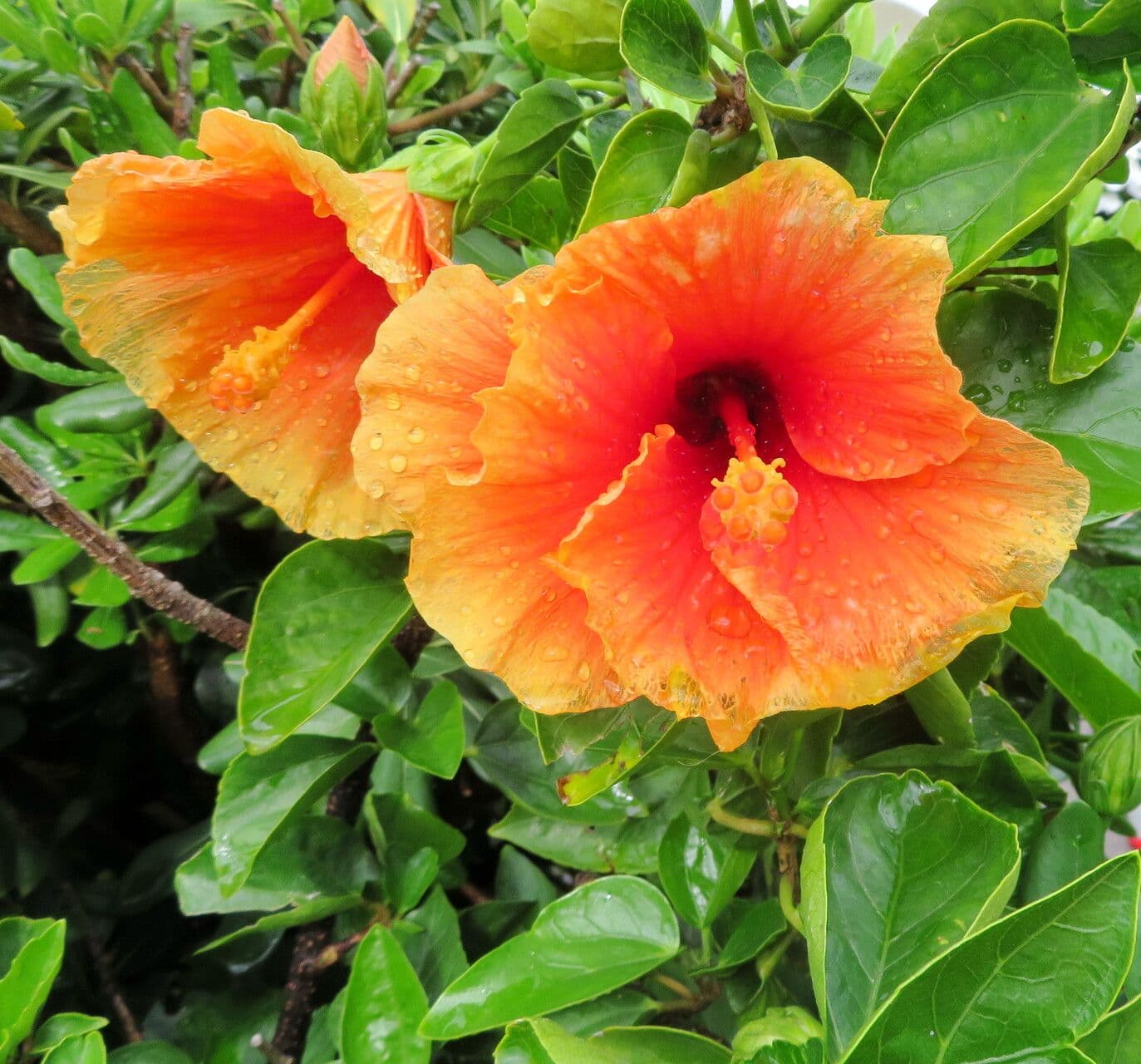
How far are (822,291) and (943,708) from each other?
0.98 feet

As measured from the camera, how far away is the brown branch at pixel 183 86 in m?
0.96

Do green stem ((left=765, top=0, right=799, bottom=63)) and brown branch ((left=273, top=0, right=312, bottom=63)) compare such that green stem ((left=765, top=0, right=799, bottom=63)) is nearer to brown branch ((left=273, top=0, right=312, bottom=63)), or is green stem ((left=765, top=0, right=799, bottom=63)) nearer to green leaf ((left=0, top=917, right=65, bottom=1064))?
brown branch ((left=273, top=0, right=312, bottom=63))

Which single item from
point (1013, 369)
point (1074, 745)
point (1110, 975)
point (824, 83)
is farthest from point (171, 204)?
point (1074, 745)

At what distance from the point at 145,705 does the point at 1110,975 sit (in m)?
1.11

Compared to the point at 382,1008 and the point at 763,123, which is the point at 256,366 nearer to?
the point at 763,123

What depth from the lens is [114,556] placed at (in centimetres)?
68

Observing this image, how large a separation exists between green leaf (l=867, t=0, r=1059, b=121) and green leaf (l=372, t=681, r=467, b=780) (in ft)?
1.78

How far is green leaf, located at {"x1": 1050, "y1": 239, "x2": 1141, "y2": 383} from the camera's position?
0.51 metres

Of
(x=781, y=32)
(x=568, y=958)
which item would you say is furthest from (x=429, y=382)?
(x=568, y=958)

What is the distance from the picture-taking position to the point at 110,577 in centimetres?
90

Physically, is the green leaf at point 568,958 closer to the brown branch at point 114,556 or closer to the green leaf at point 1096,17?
the brown branch at point 114,556

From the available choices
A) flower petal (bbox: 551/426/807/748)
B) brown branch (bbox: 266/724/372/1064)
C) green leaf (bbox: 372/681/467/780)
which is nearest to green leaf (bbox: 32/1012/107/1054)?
brown branch (bbox: 266/724/372/1064)

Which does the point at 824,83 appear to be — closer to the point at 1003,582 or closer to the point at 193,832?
the point at 1003,582

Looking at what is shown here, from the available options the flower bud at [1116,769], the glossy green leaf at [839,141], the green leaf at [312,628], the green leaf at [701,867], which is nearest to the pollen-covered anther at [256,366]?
the green leaf at [312,628]
